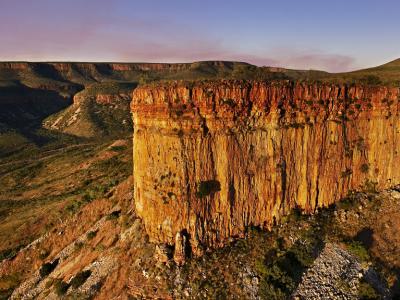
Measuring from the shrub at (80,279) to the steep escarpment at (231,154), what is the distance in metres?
6.31

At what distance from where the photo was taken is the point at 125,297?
23484 millimetres

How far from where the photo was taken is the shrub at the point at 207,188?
2498 centimetres

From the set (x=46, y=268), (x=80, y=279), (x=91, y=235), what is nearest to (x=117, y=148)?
(x=91, y=235)

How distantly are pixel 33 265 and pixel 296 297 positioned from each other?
2792cm

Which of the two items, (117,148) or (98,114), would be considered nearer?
(117,148)

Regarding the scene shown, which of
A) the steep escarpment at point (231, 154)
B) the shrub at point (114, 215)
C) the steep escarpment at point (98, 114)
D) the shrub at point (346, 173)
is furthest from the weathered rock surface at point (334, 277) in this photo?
the steep escarpment at point (98, 114)

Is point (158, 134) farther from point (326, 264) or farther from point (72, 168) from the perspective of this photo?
point (72, 168)

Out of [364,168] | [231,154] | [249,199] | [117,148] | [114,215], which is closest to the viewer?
[231,154]

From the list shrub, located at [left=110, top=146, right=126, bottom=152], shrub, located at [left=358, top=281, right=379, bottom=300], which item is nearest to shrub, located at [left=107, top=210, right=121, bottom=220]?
shrub, located at [left=358, top=281, right=379, bottom=300]

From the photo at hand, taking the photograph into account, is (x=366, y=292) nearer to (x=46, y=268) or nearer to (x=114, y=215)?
(x=114, y=215)

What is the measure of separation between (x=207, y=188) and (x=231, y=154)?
10.2 ft

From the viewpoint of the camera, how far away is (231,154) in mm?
25484

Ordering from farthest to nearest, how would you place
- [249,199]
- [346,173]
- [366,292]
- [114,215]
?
[114,215]
[346,173]
[249,199]
[366,292]

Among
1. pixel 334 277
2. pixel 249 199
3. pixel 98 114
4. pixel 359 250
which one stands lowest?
pixel 98 114
